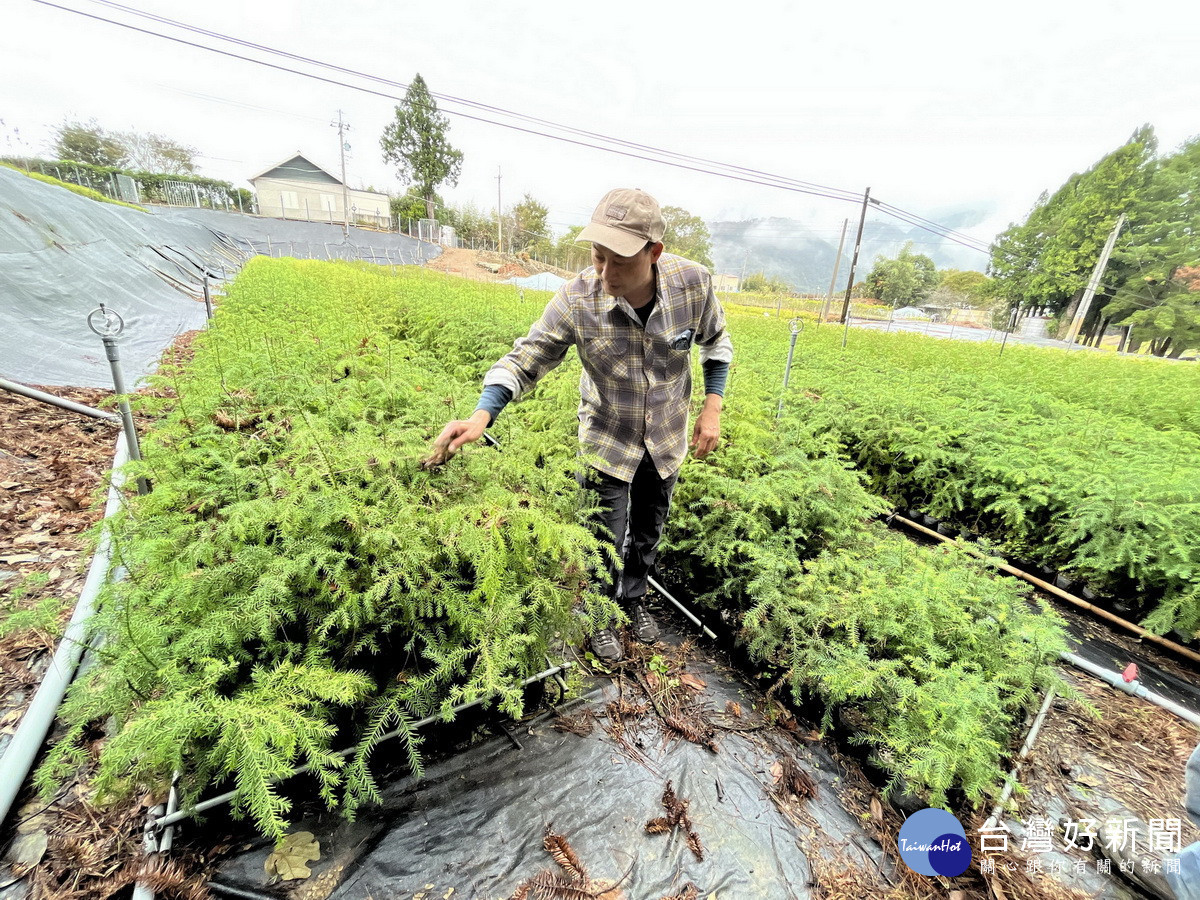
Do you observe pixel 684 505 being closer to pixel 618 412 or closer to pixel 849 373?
pixel 618 412

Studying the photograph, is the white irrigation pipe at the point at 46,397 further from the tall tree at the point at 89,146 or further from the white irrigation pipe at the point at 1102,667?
the tall tree at the point at 89,146

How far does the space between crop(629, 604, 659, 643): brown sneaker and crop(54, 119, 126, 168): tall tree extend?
66.7 m

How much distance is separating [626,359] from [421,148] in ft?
189

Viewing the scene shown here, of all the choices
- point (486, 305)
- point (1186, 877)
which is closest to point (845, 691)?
point (1186, 877)

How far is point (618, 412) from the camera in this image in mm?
2498

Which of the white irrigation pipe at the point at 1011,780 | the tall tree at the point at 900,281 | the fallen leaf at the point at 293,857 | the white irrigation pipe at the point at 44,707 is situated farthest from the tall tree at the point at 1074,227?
the white irrigation pipe at the point at 44,707

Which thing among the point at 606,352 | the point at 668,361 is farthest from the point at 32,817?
the point at 668,361

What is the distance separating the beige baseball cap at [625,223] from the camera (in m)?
1.90

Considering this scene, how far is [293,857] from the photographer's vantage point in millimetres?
1564

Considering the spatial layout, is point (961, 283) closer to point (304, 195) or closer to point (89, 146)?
point (304, 195)

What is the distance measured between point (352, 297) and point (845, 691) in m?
9.89

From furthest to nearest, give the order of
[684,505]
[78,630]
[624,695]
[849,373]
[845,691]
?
Answer: [849,373] < [684,505] < [624,695] < [845,691] < [78,630]

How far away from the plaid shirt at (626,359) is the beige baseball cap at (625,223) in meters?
0.34

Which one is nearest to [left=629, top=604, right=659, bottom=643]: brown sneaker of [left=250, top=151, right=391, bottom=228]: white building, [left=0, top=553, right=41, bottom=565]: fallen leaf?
[left=0, top=553, right=41, bottom=565]: fallen leaf
